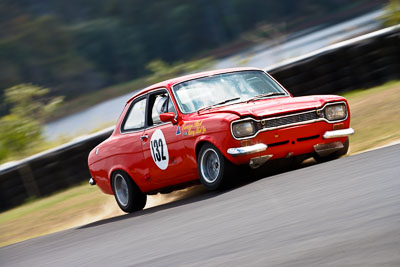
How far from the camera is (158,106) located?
7934mm

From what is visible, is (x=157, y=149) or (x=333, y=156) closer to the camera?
(x=333, y=156)

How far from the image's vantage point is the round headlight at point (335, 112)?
7090 millimetres

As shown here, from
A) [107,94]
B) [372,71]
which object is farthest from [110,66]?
[372,71]

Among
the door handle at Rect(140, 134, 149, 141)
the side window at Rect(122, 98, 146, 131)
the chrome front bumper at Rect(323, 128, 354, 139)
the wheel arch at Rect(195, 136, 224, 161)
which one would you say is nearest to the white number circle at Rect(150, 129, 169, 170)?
the door handle at Rect(140, 134, 149, 141)

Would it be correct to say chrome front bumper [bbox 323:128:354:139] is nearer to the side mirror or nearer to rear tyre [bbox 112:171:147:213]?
the side mirror

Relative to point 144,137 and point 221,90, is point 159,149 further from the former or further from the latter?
point 221,90

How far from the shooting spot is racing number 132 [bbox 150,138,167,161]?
25.0 feet

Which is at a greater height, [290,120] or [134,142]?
[134,142]

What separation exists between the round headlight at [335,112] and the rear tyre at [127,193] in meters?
2.56

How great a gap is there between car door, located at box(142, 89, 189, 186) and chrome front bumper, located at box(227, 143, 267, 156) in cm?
85

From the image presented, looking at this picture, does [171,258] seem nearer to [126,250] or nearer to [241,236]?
[241,236]

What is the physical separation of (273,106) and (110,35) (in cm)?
4672

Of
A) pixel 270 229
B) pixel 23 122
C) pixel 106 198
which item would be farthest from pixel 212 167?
pixel 23 122

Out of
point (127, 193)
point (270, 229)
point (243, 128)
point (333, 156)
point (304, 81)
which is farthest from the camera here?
point (304, 81)
